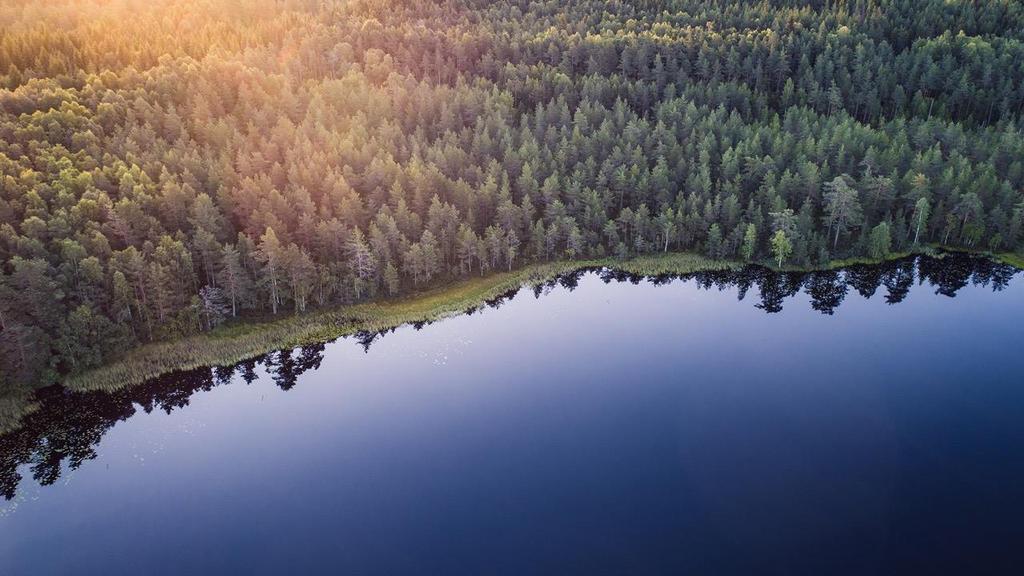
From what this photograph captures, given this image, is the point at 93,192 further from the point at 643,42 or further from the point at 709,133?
the point at 643,42

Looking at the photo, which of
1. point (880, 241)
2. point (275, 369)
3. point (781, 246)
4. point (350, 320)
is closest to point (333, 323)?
point (350, 320)

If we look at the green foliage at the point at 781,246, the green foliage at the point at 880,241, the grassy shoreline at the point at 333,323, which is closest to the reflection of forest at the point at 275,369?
the grassy shoreline at the point at 333,323

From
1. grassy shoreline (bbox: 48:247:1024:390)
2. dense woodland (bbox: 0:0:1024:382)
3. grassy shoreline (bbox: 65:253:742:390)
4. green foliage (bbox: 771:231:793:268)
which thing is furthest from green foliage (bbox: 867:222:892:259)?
grassy shoreline (bbox: 65:253:742:390)

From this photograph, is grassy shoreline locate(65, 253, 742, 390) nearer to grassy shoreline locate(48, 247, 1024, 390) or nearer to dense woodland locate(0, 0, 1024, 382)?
grassy shoreline locate(48, 247, 1024, 390)

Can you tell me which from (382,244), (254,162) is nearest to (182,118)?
(254,162)

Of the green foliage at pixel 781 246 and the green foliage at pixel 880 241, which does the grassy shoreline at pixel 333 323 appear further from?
the green foliage at pixel 880 241
